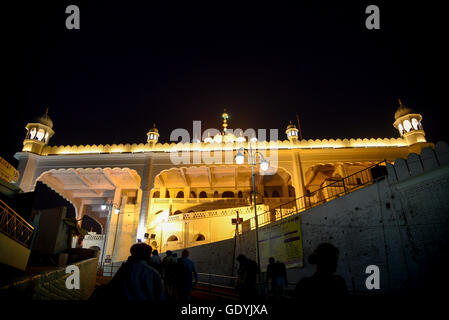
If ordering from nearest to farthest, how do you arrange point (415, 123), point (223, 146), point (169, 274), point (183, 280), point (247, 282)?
1. point (247, 282)
2. point (183, 280)
3. point (169, 274)
4. point (415, 123)
5. point (223, 146)

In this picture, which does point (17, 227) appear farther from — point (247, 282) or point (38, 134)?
point (38, 134)

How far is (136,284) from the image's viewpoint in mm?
2707

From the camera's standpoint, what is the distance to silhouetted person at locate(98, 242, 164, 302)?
2654 mm

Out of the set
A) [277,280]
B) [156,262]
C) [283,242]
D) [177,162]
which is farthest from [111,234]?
[277,280]

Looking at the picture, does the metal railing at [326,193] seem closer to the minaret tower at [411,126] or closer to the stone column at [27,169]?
the minaret tower at [411,126]

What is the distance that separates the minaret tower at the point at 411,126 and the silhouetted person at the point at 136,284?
25.2 meters

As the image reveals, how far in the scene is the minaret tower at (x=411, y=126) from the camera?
21.2 meters

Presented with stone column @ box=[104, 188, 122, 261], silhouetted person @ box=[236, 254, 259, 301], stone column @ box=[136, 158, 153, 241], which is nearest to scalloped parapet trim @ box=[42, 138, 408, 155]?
stone column @ box=[136, 158, 153, 241]

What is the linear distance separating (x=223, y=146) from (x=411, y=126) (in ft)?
55.9

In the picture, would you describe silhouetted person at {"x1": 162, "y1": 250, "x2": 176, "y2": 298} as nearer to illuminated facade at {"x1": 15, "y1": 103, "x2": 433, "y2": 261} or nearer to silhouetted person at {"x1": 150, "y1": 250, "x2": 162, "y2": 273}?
silhouetted person at {"x1": 150, "y1": 250, "x2": 162, "y2": 273}

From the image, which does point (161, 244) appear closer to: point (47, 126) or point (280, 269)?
point (47, 126)

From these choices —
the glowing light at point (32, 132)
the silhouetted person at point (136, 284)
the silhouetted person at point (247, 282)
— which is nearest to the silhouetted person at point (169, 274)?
the silhouetted person at point (247, 282)

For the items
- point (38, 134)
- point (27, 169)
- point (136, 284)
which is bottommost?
point (136, 284)
